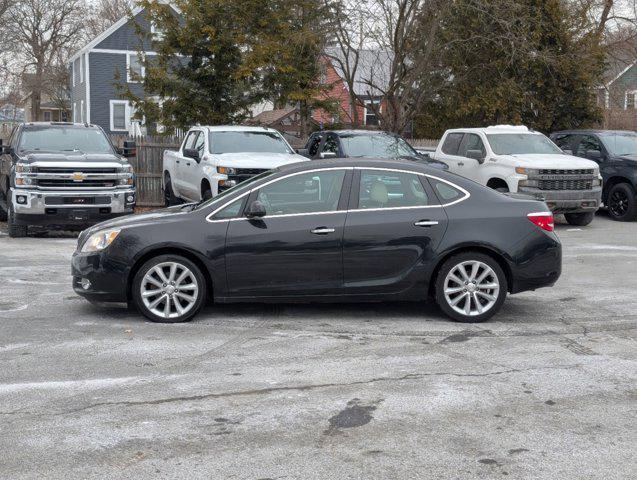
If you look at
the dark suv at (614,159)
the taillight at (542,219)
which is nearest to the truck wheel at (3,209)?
the dark suv at (614,159)

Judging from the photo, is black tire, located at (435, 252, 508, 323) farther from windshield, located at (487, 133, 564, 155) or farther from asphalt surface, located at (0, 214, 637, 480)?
windshield, located at (487, 133, 564, 155)

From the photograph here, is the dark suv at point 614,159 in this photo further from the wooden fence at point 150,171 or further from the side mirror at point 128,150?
the wooden fence at point 150,171

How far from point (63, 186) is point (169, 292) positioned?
300 inches

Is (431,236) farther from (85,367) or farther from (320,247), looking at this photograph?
(85,367)

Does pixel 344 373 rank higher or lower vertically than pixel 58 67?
lower

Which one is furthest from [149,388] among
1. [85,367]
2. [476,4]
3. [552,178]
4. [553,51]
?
[553,51]

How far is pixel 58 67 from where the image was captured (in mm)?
66000

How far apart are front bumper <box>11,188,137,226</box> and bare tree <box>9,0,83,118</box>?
5024cm

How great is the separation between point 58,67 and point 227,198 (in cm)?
6111

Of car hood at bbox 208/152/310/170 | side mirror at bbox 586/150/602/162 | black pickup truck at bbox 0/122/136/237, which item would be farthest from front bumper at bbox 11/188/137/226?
side mirror at bbox 586/150/602/162

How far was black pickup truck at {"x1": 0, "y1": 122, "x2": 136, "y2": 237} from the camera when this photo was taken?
1531cm

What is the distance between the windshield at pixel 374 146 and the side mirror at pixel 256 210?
30.9 feet

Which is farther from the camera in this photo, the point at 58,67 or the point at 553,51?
the point at 58,67

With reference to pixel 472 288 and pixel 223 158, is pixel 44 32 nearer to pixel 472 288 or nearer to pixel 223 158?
pixel 223 158
